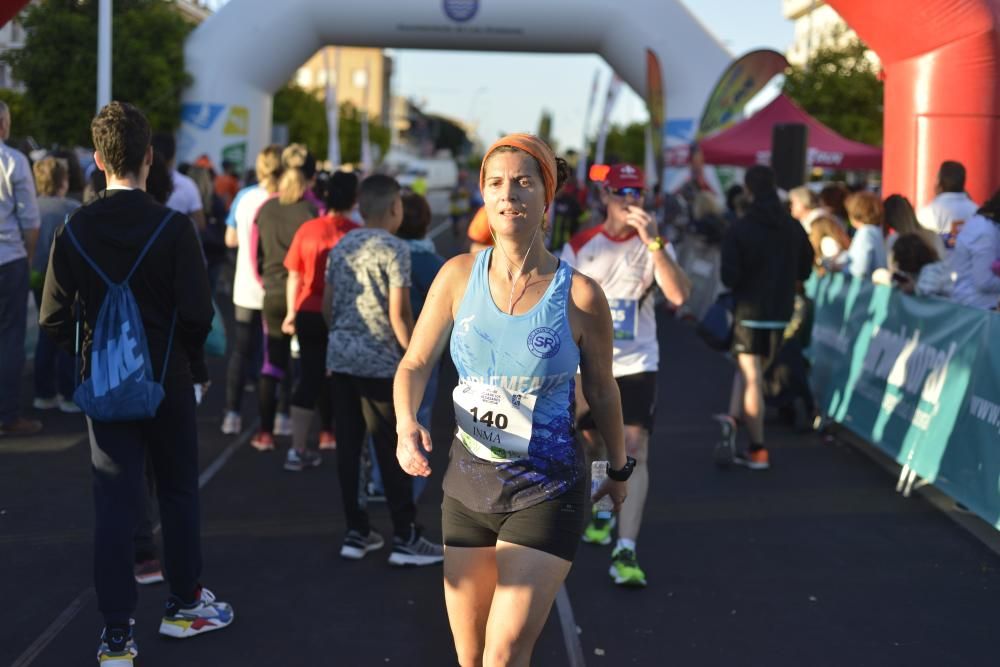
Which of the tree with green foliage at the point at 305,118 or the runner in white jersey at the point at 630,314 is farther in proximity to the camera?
the tree with green foliage at the point at 305,118

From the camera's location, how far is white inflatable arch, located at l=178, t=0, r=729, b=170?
2409cm

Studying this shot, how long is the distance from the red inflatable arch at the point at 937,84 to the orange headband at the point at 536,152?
7748 mm

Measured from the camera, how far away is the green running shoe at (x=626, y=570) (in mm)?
5422

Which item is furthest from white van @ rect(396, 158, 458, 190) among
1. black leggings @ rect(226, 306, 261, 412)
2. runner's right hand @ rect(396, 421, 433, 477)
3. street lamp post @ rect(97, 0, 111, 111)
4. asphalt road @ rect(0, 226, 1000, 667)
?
runner's right hand @ rect(396, 421, 433, 477)

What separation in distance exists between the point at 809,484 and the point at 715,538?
1501mm

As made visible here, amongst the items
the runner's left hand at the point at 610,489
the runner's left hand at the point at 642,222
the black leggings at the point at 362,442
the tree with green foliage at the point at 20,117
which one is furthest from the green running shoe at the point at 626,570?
the tree with green foliage at the point at 20,117

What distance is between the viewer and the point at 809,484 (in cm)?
754

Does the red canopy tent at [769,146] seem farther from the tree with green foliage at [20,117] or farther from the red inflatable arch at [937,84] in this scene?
the tree with green foliage at [20,117]

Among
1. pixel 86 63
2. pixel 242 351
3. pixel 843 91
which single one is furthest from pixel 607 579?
pixel 843 91

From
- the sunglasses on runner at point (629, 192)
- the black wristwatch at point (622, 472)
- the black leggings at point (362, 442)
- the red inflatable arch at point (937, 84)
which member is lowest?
the black leggings at point (362, 442)

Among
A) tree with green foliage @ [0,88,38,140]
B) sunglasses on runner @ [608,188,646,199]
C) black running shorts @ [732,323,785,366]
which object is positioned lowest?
black running shorts @ [732,323,785,366]

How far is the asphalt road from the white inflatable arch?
1708 centimetres

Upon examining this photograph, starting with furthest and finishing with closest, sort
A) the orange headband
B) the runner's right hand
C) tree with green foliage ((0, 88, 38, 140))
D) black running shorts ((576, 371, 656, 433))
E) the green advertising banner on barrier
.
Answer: tree with green foliage ((0, 88, 38, 140)) → the green advertising banner on barrier → black running shorts ((576, 371, 656, 433)) → the orange headband → the runner's right hand

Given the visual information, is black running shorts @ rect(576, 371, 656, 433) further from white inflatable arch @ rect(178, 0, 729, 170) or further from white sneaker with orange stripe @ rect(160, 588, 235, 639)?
white inflatable arch @ rect(178, 0, 729, 170)
